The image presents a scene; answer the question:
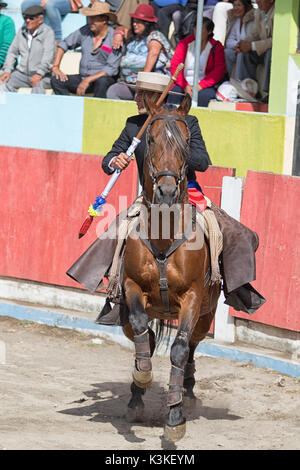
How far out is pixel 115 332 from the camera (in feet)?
30.2

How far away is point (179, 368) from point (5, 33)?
867 centimetres

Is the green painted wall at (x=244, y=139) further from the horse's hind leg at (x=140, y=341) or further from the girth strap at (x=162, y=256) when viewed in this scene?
the horse's hind leg at (x=140, y=341)

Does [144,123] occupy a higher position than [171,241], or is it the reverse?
[144,123]

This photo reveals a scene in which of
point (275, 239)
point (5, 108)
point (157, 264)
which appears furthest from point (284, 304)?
point (5, 108)

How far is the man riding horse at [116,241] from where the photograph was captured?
607 cm

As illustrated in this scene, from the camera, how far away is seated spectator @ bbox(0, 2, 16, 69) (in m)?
13.1

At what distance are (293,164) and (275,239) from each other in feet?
4.69

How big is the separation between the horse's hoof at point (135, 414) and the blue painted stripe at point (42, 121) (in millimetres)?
5081

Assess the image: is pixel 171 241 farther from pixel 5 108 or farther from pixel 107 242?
pixel 5 108

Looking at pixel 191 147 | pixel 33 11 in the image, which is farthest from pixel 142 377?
pixel 33 11

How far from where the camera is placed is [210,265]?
6.13 m

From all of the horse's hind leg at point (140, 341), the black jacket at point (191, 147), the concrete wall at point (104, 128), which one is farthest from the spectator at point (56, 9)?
the horse's hind leg at point (140, 341)

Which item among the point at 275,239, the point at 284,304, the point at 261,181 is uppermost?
the point at 261,181

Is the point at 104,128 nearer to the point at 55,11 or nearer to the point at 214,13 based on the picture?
the point at 214,13
